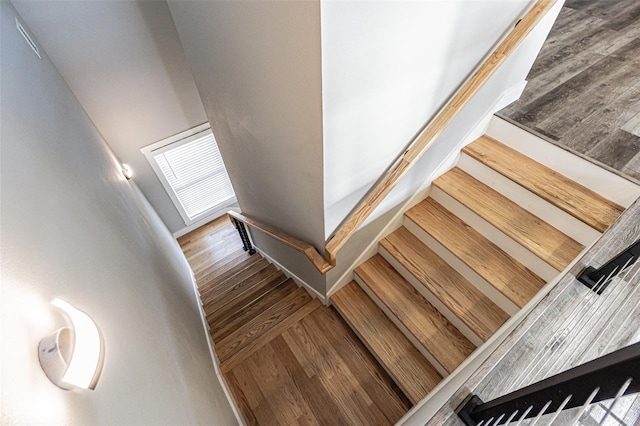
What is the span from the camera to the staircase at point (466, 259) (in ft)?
6.09

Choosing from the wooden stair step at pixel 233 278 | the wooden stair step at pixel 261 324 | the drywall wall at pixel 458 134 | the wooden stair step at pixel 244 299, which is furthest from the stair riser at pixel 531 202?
the wooden stair step at pixel 233 278

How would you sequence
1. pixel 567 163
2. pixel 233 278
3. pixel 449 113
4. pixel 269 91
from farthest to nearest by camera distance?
pixel 233 278
pixel 567 163
pixel 449 113
pixel 269 91

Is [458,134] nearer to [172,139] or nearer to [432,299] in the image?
[432,299]

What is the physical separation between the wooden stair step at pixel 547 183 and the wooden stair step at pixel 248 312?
214cm

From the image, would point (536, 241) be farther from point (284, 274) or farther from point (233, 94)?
point (284, 274)

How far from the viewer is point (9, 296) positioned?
0.54 m

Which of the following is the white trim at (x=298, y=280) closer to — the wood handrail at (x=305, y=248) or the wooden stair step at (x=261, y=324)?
the wooden stair step at (x=261, y=324)

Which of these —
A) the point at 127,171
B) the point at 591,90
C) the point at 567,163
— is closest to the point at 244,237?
the point at 127,171

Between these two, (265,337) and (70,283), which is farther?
(265,337)

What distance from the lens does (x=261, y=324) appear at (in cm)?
275

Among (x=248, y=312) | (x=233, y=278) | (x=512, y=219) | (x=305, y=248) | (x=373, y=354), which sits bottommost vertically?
(x=233, y=278)

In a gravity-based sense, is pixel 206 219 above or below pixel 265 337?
below

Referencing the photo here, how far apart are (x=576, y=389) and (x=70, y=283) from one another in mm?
1252

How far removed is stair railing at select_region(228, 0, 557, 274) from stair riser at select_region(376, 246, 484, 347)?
0.62 meters
